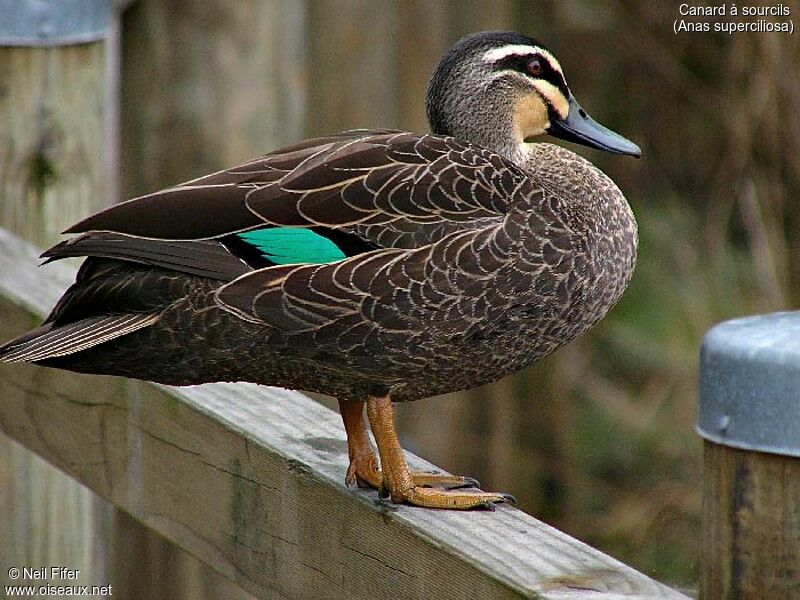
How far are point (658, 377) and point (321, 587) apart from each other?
15.9ft

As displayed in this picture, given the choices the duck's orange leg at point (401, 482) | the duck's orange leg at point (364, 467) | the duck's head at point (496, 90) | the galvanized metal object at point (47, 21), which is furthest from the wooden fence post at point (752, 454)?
the galvanized metal object at point (47, 21)

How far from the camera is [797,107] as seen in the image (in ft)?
17.1

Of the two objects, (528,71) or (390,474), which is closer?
(390,474)

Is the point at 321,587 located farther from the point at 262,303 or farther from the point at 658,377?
the point at 658,377

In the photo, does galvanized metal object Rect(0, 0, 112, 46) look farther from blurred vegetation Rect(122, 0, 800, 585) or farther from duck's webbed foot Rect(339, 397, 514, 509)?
duck's webbed foot Rect(339, 397, 514, 509)

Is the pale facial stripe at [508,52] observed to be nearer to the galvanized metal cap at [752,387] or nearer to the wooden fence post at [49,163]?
the wooden fence post at [49,163]

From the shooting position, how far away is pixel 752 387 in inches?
45.5

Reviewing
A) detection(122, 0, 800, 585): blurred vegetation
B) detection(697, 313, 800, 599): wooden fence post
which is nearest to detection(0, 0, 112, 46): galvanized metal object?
detection(122, 0, 800, 585): blurred vegetation

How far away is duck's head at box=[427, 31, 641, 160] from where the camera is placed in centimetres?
249

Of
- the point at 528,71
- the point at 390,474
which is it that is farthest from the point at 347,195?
the point at 528,71

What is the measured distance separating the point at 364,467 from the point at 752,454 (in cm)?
113

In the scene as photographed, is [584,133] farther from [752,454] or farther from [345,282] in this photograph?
[752,454]

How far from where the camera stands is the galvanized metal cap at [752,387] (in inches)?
45.0

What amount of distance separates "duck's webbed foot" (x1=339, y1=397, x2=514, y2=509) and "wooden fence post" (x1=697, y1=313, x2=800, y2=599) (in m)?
0.83
